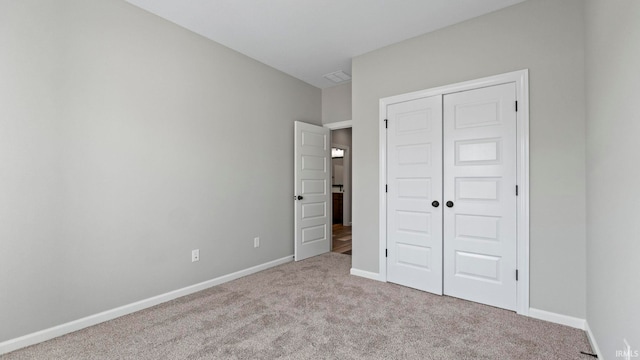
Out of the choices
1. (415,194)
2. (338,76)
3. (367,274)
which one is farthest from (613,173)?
(338,76)

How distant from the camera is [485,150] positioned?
8.77 ft

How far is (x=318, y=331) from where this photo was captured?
2.20m

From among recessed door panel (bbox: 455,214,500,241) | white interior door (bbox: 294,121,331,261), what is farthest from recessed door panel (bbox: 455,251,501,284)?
white interior door (bbox: 294,121,331,261)

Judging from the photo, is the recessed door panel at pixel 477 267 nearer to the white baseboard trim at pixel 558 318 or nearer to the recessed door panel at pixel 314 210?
the white baseboard trim at pixel 558 318

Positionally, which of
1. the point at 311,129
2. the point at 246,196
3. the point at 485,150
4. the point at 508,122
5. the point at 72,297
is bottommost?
the point at 72,297

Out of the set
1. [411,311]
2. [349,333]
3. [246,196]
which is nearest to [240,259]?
[246,196]

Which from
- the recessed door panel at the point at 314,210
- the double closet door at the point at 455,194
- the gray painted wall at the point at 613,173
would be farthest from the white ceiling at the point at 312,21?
the recessed door panel at the point at 314,210

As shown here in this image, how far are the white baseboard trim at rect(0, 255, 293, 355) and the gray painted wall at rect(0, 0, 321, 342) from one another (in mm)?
48

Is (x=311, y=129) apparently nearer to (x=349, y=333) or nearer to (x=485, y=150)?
(x=485, y=150)

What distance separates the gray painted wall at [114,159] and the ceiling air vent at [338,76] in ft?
3.60

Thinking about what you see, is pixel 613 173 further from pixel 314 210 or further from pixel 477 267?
pixel 314 210

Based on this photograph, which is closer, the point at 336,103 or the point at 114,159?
the point at 114,159

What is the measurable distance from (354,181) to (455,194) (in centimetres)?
122

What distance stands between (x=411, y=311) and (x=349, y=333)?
71 centimetres
